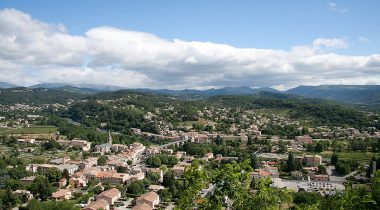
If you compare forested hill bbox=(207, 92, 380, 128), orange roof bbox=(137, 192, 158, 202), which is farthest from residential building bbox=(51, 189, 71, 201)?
forested hill bbox=(207, 92, 380, 128)

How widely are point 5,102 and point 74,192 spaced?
12139 cm

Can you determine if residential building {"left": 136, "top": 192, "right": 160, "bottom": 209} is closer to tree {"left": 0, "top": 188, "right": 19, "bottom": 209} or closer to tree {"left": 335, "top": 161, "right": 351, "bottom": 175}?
tree {"left": 0, "top": 188, "right": 19, "bottom": 209}

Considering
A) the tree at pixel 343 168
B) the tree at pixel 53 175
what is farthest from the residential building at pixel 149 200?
the tree at pixel 343 168

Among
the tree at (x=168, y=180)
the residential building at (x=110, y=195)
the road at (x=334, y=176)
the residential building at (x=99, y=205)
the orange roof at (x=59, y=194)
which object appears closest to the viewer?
the residential building at (x=99, y=205)

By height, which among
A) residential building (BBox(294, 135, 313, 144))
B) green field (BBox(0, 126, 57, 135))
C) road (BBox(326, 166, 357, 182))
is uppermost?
green field (BBox(0, 126, 57, 135))

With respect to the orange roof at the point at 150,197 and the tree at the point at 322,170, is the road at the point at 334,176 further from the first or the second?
the orange roof at the point at 150,197

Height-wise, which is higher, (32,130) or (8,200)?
(8,200)

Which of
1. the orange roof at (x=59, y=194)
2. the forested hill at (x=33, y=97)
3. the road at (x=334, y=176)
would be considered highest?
the forested hill at (x=33, y=97)

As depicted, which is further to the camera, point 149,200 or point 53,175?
point 53,175

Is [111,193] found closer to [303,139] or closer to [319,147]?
[319,147]

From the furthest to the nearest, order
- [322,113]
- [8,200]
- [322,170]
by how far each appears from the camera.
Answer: [322,113]
[322,170]
[8,200]

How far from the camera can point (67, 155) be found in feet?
190

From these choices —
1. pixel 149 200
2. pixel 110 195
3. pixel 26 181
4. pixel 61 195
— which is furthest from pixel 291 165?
pixel 26 181

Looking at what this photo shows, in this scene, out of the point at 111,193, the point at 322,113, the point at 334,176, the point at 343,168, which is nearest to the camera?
the point at 111,193
